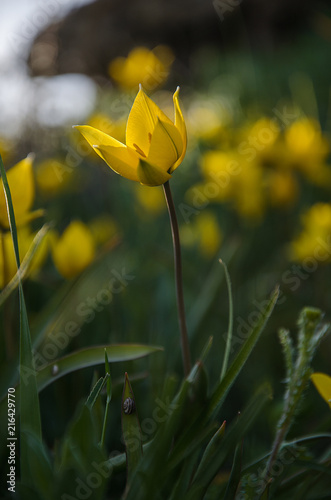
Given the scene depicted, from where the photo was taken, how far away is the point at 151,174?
482mm

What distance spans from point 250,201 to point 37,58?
7.84ft

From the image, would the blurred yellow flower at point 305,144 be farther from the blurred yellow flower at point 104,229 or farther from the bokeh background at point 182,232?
the blurred yellow flower at point 104,229

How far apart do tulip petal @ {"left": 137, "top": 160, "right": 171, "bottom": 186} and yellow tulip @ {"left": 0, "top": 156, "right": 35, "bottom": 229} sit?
0.64 feet

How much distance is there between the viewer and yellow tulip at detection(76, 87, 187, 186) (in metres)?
0.48

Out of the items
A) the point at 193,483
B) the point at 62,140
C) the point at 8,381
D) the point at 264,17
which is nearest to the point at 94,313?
the point at 8,381

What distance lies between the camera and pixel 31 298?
91cm

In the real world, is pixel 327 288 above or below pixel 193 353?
below

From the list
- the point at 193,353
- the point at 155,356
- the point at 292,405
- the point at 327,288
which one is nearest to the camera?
the point at 292,405

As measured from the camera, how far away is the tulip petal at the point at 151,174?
476mm

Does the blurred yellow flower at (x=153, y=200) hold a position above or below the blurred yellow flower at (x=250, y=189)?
below

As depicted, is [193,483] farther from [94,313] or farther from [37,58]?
[37,58]

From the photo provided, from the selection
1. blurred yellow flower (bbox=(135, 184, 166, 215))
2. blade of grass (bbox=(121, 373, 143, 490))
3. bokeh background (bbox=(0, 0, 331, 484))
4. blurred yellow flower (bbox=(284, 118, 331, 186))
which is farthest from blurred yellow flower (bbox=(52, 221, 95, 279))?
blurred yellow flower (bbox=(135, 184, 166, 215))

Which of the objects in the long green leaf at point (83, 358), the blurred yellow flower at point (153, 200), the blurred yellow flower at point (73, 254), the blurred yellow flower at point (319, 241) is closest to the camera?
the long green leaf at point (83, 358)

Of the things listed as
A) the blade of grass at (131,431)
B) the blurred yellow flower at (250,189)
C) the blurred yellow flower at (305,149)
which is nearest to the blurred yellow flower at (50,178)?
the blurred yellow flower at (250,189)
